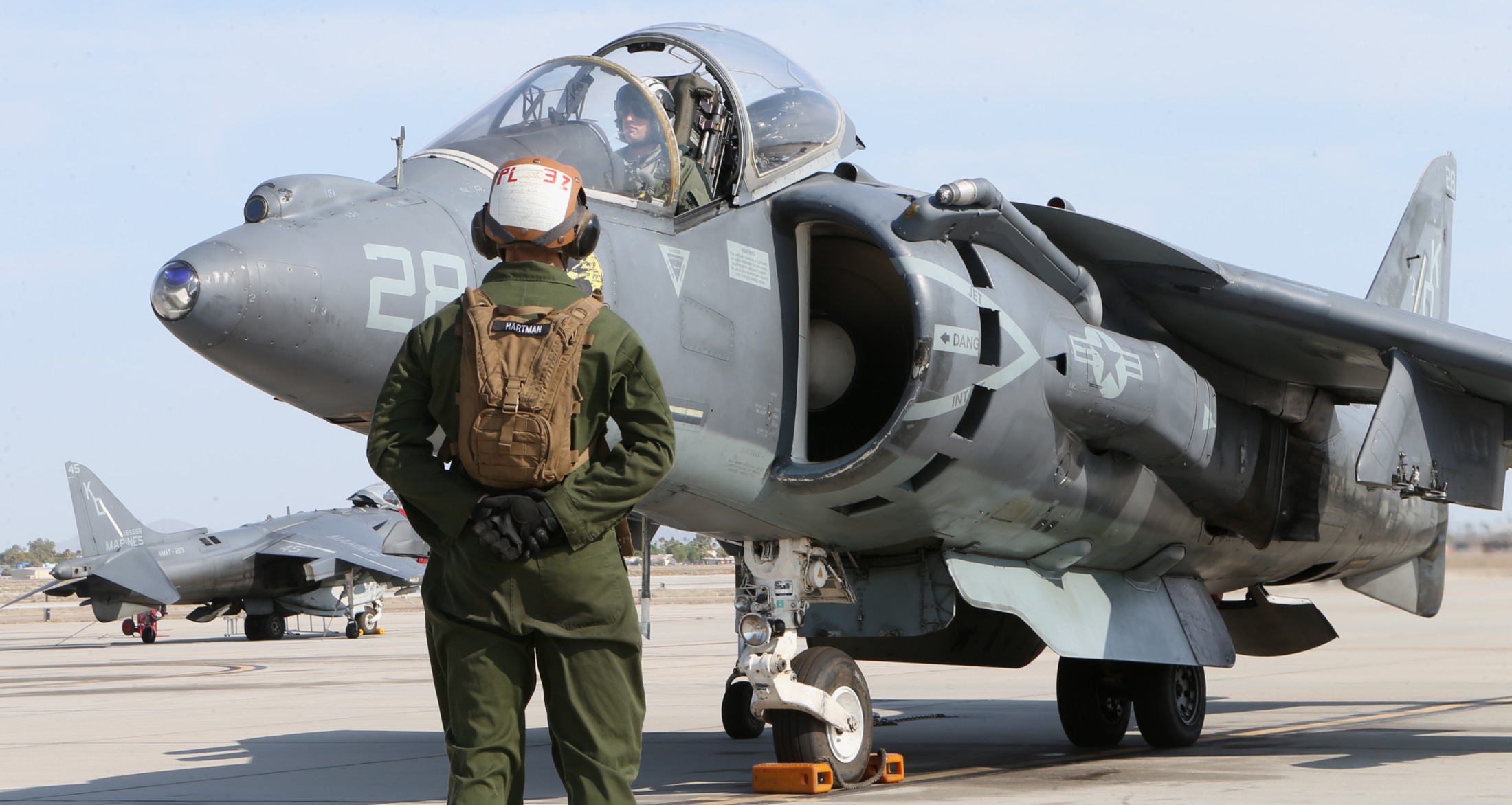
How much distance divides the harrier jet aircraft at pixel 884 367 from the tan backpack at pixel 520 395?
1.61 meters

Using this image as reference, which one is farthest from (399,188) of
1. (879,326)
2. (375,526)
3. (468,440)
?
(375,526)

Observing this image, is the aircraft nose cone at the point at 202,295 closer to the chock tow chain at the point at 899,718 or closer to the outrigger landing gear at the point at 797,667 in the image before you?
the outrigger landing gear at the point at 797,667

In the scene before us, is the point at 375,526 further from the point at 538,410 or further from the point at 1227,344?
the point at 538,410

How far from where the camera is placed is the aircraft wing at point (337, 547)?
101ft

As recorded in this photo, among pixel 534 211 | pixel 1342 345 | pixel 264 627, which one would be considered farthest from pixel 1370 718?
pixel 264 627

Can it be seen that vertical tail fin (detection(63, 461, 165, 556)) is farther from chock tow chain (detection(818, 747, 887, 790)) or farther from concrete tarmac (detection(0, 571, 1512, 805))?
chock tow chain (detection(818, 747, 887, 790))

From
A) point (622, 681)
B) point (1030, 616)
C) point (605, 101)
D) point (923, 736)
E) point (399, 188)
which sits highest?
point (605, 101)

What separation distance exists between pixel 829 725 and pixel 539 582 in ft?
13.0

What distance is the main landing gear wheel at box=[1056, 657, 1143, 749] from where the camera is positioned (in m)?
10.0

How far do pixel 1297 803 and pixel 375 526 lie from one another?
2793 centimetres

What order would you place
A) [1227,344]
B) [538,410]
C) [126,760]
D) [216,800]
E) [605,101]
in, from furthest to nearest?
[126,760] < [1227,344] < [216,800] < [605,101] < [538,410]

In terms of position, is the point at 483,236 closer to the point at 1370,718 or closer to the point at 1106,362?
the point at 1106,362

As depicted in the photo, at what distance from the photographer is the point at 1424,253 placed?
1255 cm

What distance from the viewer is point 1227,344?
28.3 ft
